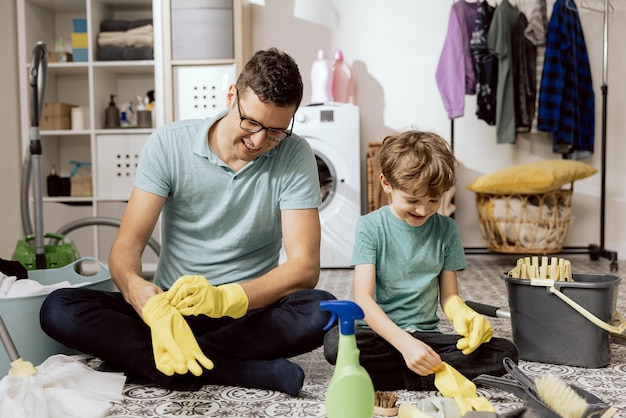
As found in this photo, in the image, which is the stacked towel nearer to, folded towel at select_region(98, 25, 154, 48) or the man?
folded towel at select_region(98, 25, 154, 48)

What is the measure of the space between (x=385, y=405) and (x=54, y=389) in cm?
61

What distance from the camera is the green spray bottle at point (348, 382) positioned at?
1.02 metres

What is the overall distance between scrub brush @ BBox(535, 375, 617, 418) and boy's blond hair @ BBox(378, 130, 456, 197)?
16.8 inches

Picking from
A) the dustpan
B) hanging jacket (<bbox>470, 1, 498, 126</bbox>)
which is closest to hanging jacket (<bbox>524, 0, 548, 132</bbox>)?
hanging jacket (<bbox>470, 1, 498, 126</bbox>)

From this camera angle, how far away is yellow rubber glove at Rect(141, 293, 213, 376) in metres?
1.18

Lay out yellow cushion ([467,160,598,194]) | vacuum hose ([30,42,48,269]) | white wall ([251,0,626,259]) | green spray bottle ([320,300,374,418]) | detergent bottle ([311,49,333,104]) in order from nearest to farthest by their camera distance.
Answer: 1. green spray bottle ([320,300,374,418])
2. vacuum hose ([30,42,48,269])
3. yellow cushion ([467,160,598,194])
4. detergent bottle ([311,49,333,104])
5. white wall ([251,0,626,259])

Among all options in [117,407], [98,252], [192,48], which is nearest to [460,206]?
[192,48]

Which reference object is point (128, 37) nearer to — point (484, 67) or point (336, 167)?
point (336, 167)

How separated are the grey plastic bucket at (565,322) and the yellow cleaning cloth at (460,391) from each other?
41 centimetres

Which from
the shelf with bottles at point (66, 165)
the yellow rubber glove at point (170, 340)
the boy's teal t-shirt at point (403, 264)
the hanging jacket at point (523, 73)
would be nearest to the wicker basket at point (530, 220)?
the hanging jacket at point (523, 73)

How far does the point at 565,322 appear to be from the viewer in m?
1.55

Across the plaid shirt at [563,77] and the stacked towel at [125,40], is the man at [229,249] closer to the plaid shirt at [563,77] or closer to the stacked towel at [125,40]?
the stacked towel at [125,40]

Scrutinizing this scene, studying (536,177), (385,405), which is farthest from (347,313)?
(536,177)

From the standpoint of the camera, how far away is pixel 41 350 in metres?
1.52
